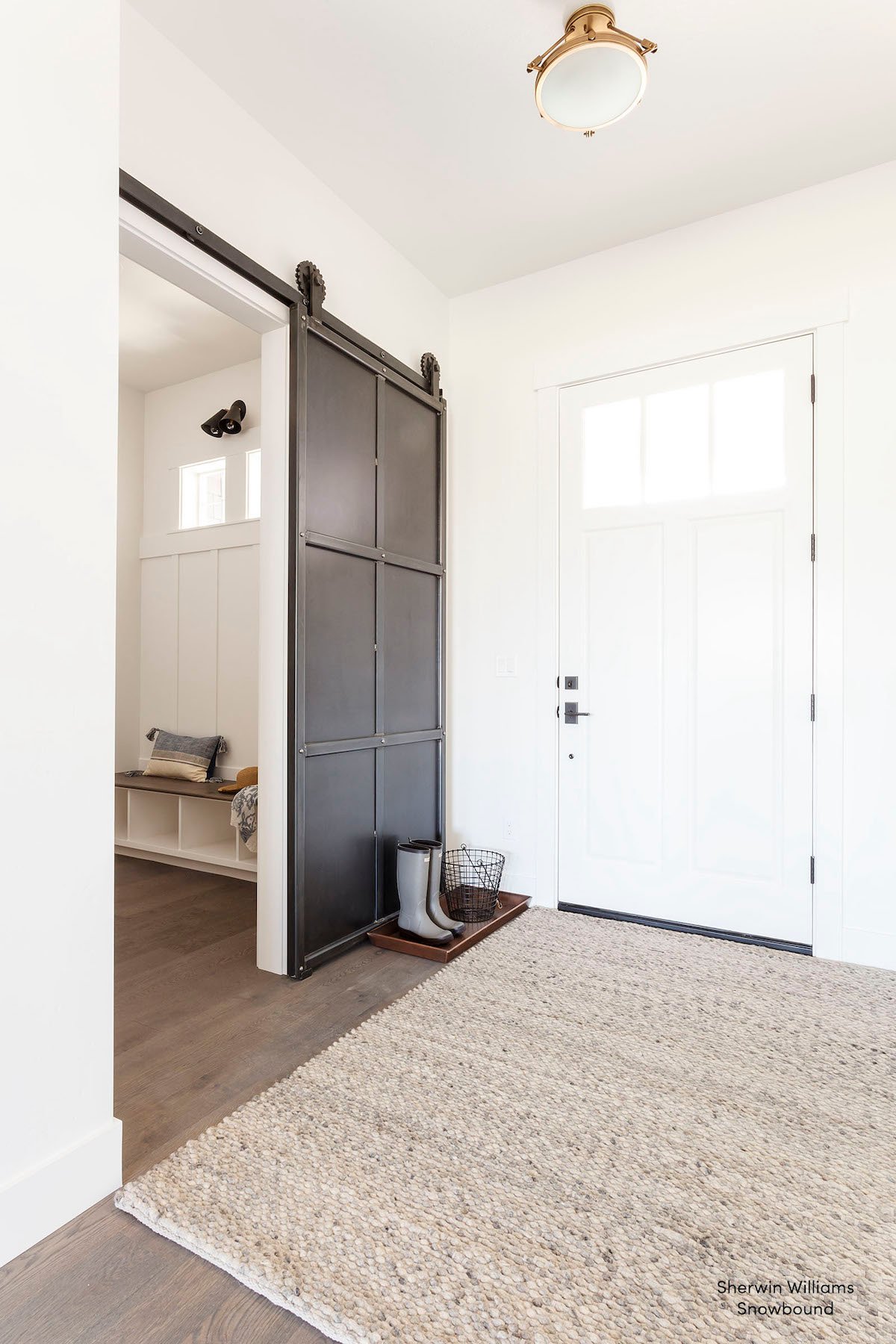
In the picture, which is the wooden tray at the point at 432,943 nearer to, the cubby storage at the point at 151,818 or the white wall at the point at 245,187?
the cubby storage at the point at 151,818

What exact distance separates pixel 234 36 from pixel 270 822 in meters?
2.51

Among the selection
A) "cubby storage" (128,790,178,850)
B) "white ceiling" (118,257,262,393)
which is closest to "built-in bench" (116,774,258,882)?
"cubby storage" (128,790,178,850)

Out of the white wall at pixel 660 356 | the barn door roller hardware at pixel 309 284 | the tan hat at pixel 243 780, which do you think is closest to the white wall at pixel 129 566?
the tan hat at pixel 243 780

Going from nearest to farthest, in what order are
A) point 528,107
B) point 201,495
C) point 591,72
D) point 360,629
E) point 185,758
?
1. point 591,72
2. point 528,107
3. point 360,629
4. point 185,758
5. point 201,495

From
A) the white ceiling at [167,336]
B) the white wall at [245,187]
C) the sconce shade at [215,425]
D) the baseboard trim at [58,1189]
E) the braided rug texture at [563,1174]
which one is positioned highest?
the white ceiling at [167,336]

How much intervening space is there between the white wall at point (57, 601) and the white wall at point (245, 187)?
67cm

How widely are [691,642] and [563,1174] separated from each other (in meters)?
2.13

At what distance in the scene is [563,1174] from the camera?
1.58 meters

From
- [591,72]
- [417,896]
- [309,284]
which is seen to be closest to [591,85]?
[591,72]

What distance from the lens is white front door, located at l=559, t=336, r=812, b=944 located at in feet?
9.66

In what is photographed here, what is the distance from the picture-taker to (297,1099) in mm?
1852

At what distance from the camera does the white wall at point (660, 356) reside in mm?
2775

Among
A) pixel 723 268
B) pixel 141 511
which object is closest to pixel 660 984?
pixel 723 268

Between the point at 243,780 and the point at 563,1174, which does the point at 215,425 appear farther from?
the point at 563,1174
